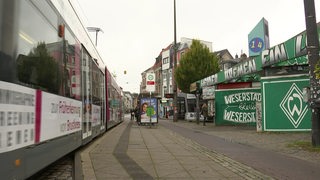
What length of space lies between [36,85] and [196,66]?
143ft

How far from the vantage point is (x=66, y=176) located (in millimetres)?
9391

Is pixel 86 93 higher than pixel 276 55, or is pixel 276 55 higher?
pixel 276 55

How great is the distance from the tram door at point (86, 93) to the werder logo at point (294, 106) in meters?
11.1

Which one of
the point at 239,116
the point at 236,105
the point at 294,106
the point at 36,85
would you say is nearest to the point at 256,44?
the point at 236,105

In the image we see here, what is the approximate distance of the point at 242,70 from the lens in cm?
2628

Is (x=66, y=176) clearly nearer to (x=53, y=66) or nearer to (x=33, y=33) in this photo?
(x=53, y=66)

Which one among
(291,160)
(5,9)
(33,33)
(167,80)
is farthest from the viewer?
(167,80)

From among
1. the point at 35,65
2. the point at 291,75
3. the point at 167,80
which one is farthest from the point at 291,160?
the point at 167,80

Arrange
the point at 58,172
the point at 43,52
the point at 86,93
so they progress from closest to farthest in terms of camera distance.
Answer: the point at 43,52
the point at 58,172
the point at 86,93

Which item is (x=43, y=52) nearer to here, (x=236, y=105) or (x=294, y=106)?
(x=294, y=106)

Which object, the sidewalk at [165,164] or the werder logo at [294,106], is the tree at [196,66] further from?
the sidewalk at [165,164]

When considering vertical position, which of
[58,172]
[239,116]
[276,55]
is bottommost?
[58,172]

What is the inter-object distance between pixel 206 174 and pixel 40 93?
13.2 ft

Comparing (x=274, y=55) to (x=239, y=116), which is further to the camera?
(x=239, y=116)
